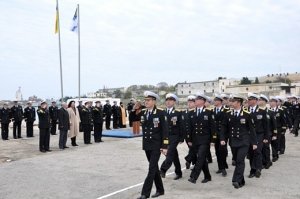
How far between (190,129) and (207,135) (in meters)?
0.44

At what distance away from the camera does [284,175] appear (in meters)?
9.70

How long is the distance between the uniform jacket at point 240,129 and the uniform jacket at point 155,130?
5.90ft

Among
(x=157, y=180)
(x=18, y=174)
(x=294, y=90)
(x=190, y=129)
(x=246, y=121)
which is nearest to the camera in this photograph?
(x=157, y=180)

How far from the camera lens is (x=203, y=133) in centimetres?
900

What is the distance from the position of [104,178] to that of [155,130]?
8.38 feet

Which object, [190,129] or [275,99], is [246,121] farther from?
[275,99]

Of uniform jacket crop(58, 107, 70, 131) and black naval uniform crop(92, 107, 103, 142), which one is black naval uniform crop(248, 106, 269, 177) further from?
black naval uniform crop(92, 107, 103, 142)

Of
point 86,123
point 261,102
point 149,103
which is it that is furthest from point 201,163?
point 86,123

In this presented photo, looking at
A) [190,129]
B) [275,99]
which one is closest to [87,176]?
[190,129]

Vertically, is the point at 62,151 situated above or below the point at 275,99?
below

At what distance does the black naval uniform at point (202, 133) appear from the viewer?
8764mm

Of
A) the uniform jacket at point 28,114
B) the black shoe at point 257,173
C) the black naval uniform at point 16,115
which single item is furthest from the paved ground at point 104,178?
the uniform jacket at point 28,114

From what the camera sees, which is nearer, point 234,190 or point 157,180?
point 157,180

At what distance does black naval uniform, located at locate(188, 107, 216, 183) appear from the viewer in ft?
28.8
